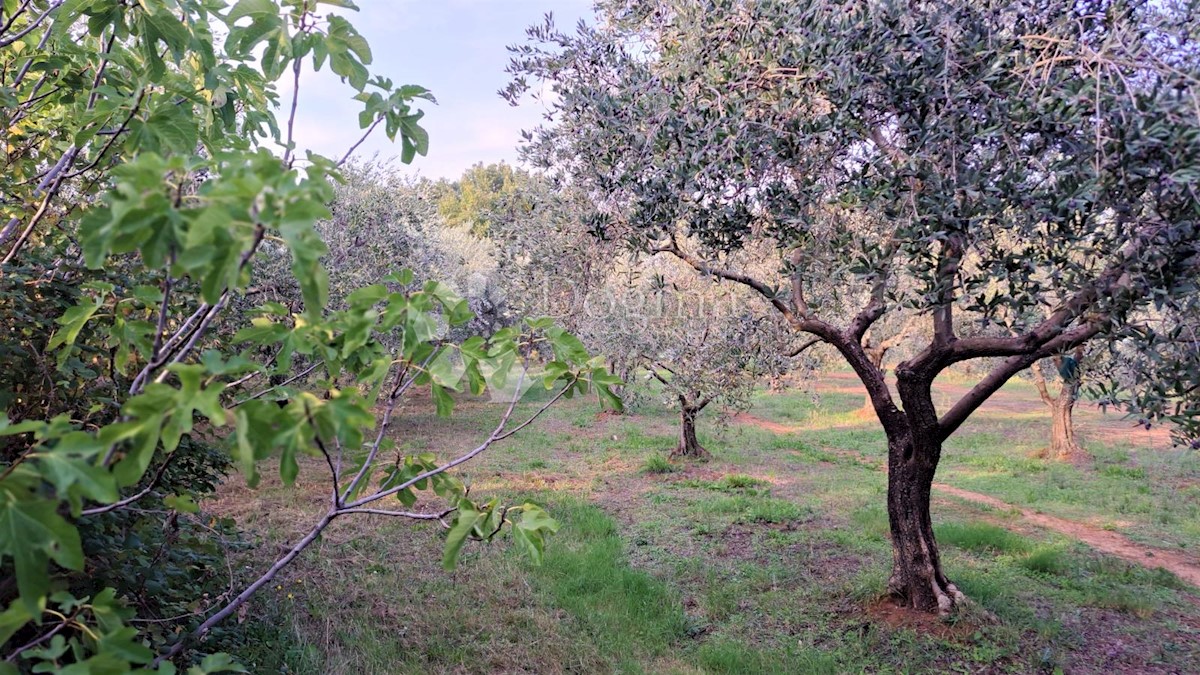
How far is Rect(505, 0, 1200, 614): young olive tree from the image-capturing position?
347 cm

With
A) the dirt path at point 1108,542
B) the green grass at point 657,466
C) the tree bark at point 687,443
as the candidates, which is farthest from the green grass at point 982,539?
the tree bark at point 687,443

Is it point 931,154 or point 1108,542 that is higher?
point 931,154

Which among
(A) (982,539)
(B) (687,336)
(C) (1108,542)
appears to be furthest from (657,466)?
(C) (1108,542)

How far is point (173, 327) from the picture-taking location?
407cm

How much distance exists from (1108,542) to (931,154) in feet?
25.2

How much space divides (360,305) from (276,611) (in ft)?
15.1

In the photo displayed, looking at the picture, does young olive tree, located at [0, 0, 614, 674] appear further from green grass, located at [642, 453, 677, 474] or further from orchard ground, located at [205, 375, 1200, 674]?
green grass, located at [642, 453, 677, 474]

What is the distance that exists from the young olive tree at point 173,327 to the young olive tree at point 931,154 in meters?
2.67

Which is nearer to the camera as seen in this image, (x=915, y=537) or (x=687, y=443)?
(x=915, y=537)

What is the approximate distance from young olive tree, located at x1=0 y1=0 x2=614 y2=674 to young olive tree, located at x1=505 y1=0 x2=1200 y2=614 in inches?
105

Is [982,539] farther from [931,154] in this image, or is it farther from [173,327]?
[173,327]

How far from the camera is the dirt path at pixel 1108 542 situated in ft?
26.1

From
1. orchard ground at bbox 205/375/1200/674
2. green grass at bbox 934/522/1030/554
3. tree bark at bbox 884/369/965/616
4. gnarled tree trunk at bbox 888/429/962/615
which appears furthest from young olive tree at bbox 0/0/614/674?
green grass at bbox 934/522/1030/554

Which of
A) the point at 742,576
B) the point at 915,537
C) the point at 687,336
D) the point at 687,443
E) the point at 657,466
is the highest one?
the point at 687,336
